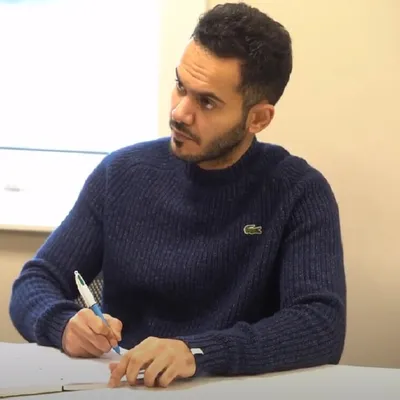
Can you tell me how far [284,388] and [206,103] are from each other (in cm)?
61

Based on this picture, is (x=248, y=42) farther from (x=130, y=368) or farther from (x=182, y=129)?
(x=130, y=368)

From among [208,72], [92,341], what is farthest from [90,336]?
[208,72]

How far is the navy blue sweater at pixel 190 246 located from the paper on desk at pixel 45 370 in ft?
0.37

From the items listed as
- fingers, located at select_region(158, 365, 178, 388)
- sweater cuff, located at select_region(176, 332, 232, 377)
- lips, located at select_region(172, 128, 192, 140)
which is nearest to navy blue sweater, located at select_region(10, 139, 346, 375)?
lips, located at select_region(172, 128, 192, 140)

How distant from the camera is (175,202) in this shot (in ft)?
5.07

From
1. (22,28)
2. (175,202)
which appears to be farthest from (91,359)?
(22,28)

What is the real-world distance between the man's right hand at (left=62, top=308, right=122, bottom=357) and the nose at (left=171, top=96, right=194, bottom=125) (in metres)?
0.43

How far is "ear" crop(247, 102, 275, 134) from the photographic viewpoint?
1509 millimetres

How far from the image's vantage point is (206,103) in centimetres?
144

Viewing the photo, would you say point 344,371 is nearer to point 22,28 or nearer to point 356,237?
point 356,237

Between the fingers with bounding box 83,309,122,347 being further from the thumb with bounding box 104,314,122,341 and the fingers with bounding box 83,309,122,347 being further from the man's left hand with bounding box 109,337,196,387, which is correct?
the man's left hand with bounding box 109,337,196,387

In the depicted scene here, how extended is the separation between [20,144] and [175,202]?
931 mm

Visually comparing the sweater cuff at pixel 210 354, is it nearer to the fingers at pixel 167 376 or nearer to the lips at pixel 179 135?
the fingers at pixel 167 376

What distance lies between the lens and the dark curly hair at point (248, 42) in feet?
4.59
